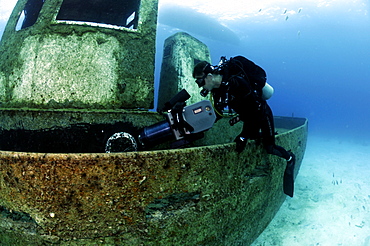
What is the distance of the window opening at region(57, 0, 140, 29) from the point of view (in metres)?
5.76

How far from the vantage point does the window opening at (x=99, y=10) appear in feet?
18.9

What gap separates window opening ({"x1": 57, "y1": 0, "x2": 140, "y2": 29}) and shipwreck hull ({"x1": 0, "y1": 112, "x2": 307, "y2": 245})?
509cm

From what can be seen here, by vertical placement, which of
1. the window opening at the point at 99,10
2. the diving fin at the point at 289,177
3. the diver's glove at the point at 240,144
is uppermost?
the window opening at the point at 99,10

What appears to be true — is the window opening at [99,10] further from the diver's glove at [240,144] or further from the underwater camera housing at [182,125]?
the diver's glove at [240,144]

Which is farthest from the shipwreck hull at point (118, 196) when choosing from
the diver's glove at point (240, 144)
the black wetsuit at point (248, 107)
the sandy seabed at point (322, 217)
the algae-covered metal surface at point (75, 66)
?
the sandy seabed at point (322, 217)

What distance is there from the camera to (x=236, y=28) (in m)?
47.2

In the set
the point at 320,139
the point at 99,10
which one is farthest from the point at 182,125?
the point at 320,139

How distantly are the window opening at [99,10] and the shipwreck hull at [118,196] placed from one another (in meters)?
5.09

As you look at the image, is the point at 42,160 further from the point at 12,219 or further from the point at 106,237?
the point at 106,237

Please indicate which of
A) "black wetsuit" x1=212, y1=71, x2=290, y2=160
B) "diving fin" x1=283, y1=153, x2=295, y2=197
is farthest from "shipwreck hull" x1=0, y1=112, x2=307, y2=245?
"diving fin" x1=283, y1=153, x2=295, y2=197

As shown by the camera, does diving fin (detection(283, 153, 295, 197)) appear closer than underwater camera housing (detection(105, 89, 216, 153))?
No

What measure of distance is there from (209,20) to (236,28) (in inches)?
650

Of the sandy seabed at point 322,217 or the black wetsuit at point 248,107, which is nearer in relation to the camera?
the black wetsuit at point 248,107

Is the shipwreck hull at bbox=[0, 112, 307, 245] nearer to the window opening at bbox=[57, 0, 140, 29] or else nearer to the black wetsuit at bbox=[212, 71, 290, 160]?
the black wetsuit at bbox=[212, 71, 290, 160]
